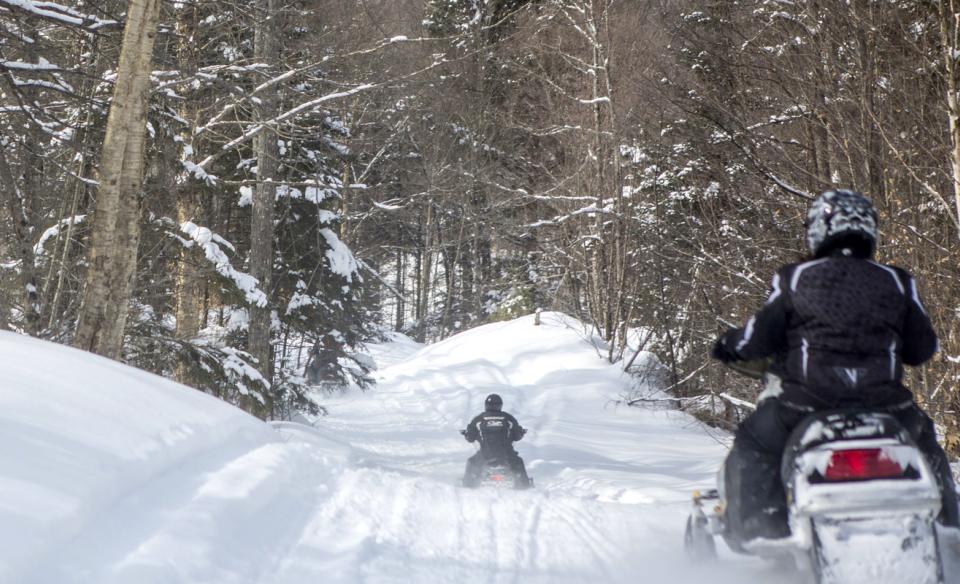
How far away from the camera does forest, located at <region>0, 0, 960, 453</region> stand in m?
7.15

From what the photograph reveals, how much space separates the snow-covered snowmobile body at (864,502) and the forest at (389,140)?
3.86m

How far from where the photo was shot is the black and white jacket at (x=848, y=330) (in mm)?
3270

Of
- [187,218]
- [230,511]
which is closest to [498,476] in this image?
[230,511]

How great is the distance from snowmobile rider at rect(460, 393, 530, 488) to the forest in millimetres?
2895

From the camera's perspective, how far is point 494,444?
9930 millimetres

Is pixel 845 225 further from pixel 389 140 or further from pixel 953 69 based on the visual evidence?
pixel 389 140

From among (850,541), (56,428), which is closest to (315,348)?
(56,428)

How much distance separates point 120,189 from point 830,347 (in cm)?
693

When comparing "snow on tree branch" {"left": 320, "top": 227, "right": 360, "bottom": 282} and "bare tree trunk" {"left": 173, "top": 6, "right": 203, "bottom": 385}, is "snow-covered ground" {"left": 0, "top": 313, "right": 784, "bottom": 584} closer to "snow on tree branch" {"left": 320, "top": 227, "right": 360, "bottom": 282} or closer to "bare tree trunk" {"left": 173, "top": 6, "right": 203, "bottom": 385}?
"bare tree trunk" {"left": 173, "top": 6, "right": 203, "bottom": 385}

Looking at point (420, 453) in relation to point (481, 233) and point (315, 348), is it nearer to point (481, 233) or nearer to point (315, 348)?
point (315, 348)

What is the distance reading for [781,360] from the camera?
362cm

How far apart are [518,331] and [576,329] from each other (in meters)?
2.24

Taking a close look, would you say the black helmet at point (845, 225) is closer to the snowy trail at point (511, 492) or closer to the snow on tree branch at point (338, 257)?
the snowy trail at point (511, 492)

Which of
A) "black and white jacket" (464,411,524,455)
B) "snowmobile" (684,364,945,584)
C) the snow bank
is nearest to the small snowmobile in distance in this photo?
"black and white jacket" (464,411,524,455)
